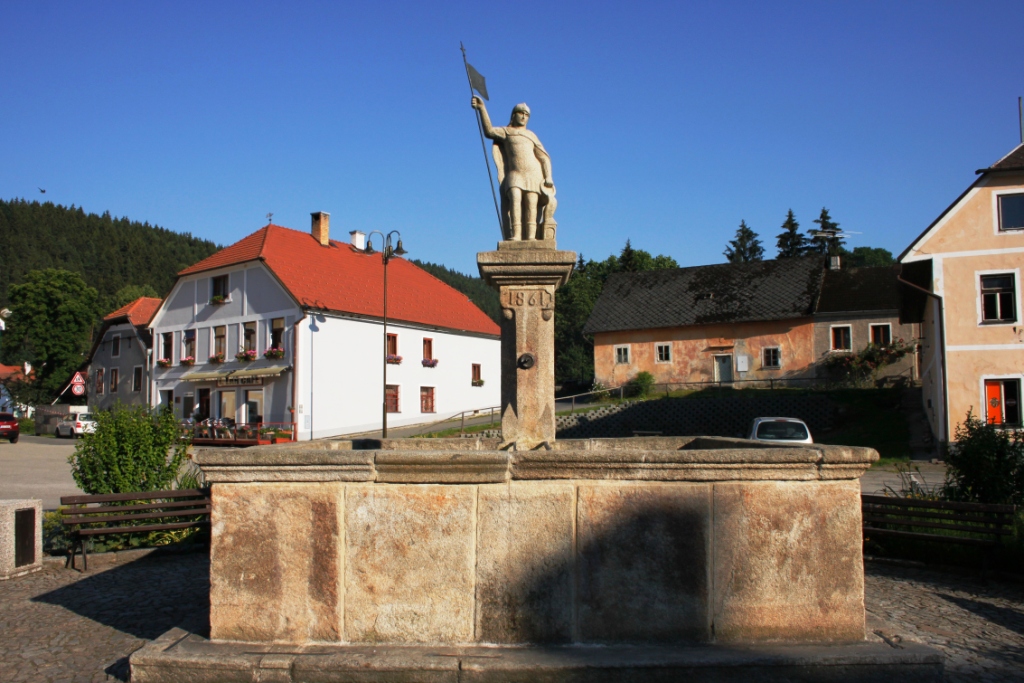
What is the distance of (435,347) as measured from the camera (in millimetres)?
40812

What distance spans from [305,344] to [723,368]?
21.0m

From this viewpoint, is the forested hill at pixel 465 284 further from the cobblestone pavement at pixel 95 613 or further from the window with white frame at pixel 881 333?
the cobblestone pavement at pixel 95 613

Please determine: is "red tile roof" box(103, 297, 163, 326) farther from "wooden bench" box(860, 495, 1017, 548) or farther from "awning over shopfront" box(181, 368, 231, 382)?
"wooden bench" box(860, 495, 1017, 548)

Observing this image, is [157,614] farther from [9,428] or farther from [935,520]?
[9,428]

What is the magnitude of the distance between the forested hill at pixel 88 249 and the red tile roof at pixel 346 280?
59748mm

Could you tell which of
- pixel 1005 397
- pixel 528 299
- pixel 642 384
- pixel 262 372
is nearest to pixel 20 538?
pixel 528 299

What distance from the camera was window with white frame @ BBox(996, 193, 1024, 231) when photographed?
75.3ft

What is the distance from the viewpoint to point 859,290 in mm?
39375

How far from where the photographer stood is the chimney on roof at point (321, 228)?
1608 inches

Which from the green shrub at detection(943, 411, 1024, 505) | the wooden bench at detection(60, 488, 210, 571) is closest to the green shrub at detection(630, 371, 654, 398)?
the green shrub at detection(943, 411, 1024, 505)

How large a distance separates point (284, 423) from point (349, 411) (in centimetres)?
306

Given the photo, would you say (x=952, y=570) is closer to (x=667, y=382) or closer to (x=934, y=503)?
(x=934, y=503)

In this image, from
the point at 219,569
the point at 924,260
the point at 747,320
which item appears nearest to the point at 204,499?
the point at 219,569

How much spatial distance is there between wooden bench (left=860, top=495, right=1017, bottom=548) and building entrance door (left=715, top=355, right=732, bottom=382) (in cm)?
3116
